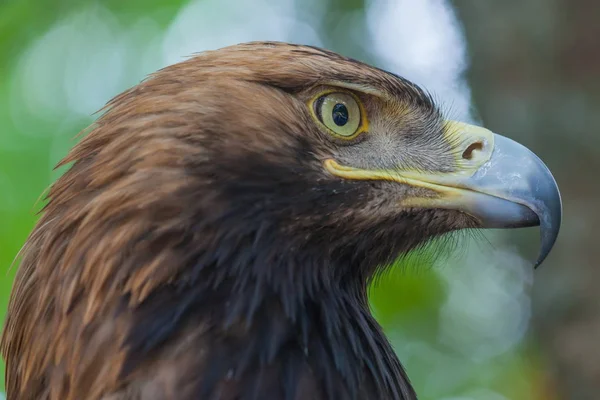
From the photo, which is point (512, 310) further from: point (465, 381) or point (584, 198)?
point (584, 198)

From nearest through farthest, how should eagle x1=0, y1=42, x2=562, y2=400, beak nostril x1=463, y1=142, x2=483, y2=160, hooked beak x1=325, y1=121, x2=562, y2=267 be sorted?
eagle x1=0, y1=42, x2=562, y2=400, hooked beak x1=325, y1=121, x2=562, y2=267, beak nostril x1=463, y1=142, x2=483, y2=160

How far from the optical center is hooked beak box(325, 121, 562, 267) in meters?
2.23

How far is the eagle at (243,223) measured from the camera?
1.95 meters


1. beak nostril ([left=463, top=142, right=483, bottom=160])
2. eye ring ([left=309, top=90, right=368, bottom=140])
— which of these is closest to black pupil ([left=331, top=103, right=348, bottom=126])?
eye ring ([left=309, top=90, right=368, bottom=140])

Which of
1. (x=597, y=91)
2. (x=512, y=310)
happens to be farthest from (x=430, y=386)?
(x=597, y=91)

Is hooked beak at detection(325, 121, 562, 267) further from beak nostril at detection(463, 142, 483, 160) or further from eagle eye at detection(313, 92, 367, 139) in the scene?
eagle eye at detection(313, 92, 367, 139)

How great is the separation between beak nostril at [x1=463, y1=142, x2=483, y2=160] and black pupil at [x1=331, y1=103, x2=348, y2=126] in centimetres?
40

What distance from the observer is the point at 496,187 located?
2244 millimetres

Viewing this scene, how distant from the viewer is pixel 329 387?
2.03 meters

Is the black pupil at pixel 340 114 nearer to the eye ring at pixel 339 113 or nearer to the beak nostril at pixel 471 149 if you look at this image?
the eye ring at pixel 339 113

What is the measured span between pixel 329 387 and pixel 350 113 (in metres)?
0.82

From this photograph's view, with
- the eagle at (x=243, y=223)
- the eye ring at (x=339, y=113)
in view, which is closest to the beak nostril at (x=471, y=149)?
the eagle at (x=243, y=223)

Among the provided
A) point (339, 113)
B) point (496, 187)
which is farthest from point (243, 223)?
point (496, 187)

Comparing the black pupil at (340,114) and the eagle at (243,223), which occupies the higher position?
the black pupil at (340,114)
